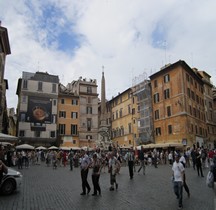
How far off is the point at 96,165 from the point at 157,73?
33911 mm

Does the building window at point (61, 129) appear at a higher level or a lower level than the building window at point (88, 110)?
lower

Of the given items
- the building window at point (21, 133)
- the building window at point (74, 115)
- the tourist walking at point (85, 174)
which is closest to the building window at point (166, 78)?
the building window at point (74, 115)

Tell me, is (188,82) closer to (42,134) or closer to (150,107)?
(150,107)

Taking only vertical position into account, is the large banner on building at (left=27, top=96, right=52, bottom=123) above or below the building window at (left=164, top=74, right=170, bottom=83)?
below

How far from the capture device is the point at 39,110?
48188 mm

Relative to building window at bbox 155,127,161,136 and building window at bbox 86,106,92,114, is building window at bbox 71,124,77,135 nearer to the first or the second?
building window at bbox 86,106,92,114

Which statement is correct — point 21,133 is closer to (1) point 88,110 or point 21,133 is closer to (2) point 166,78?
(1) point 88,110

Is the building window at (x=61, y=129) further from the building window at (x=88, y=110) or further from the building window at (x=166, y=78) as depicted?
the building window at (x=166, y=78)

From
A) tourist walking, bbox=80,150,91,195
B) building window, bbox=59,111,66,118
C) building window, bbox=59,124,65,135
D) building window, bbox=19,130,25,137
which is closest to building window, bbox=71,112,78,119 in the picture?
building window, bbox=59,111,66,118

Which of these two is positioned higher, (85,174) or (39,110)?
(39,110)

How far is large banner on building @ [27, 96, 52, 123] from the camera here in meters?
47.1

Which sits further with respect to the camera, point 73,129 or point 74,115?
point 74,115

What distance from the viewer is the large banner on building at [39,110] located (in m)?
47.1

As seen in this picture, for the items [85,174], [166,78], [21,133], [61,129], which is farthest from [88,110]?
[85,174]
